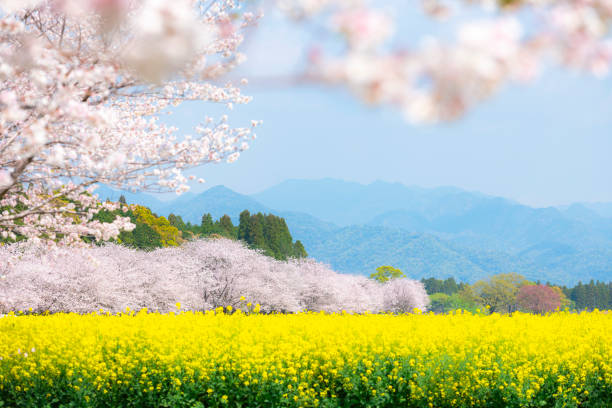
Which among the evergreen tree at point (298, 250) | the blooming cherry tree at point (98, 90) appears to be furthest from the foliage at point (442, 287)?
the blooming cherry tree at point (98, 90)

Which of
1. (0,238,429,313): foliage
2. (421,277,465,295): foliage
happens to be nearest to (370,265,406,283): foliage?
(0,238,429,313): foliage

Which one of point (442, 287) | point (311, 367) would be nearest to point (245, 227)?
point (311, 367)

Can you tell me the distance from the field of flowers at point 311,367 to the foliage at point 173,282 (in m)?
11.7

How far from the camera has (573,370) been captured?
29.1 feet

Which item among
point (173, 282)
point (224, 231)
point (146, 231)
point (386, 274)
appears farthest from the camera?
point (386, 274)

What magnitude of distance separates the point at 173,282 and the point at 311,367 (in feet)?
91.3

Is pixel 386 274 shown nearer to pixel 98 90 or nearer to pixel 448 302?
pixel 448 302

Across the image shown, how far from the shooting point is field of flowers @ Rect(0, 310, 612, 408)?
337 inches

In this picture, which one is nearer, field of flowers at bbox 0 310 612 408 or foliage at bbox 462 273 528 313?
field of flowers at bbox 0 310 612 408

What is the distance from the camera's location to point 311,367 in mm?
8930

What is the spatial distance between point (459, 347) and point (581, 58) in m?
7.90

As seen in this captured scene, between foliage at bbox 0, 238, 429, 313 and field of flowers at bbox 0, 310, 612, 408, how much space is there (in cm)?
1166

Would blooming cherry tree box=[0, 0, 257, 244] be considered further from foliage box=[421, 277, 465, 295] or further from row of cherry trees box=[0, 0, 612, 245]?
foliage box=[421, 277, 465, 295]

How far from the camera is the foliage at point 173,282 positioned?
2700 centimetres
